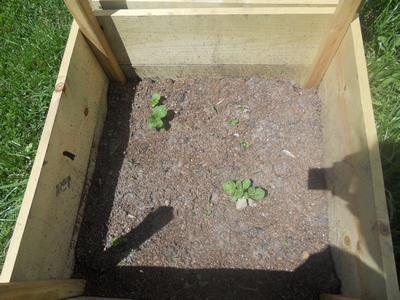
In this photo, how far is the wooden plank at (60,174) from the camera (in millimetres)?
1381

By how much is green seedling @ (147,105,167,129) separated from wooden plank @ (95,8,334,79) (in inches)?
11.9

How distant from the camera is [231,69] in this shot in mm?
2178

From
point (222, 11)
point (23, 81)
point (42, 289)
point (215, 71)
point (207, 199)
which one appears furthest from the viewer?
point (23, 81)

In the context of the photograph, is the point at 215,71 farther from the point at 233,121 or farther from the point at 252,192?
the point at 252,192

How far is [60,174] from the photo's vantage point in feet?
5.41

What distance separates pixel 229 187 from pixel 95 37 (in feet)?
3.81

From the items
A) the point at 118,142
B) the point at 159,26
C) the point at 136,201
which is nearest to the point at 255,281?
the point at 136,201

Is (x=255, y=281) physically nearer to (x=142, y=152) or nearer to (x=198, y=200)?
(x=198, y=200)

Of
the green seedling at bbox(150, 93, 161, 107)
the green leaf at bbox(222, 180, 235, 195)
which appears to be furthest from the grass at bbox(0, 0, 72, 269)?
the green leaf at bbox(222, 180, 235, 195)

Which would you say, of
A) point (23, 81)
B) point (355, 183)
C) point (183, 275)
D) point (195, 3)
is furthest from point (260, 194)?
point (23, 81)

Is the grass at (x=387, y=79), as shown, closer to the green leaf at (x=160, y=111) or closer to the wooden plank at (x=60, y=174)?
the green leaf at (x=160, y=111)

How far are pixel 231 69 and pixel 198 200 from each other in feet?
2.98

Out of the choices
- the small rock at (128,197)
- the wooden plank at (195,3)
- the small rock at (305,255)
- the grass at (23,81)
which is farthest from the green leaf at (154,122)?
the small rock at (305,255)

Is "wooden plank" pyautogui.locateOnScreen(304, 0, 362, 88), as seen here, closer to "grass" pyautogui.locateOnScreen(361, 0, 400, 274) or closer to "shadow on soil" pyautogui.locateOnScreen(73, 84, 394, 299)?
"grass" pyautogui.locateOnScreen(361, 0, 400, 274)
